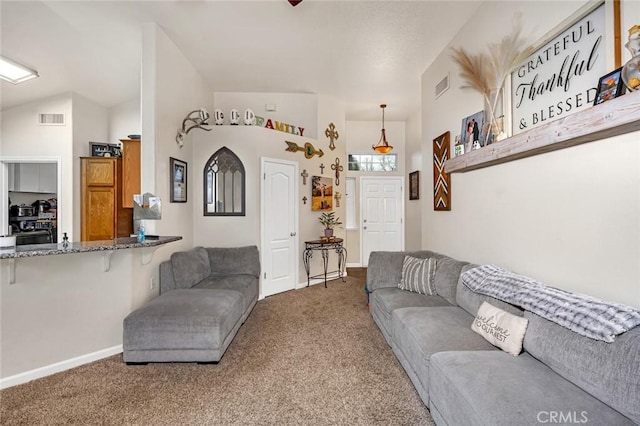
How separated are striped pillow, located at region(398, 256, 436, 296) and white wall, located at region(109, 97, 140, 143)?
15.8ft

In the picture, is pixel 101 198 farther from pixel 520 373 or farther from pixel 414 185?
pixel 414 185

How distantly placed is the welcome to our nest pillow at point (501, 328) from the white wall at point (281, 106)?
3.98 metres

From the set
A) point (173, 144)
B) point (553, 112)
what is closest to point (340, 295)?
point (173, 144)

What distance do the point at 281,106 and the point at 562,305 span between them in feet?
15.4

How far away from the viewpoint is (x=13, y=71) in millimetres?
3176

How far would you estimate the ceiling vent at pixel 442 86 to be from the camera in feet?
11.4

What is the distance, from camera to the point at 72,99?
174 inches

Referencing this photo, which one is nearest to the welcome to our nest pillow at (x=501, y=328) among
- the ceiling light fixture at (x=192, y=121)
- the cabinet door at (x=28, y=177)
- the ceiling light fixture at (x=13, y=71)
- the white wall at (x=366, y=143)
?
the ceiling light fixture at (x=192, y=121)

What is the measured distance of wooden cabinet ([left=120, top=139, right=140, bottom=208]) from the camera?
3.66 meters

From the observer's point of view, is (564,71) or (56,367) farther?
(56,367)

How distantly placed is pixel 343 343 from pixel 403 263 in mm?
1090

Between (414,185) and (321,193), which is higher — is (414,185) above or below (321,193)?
above

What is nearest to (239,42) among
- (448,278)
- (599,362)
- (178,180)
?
(178,180)

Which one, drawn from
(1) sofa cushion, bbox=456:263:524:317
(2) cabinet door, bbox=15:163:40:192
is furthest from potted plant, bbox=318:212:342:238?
(2) cabinet door, bbox=15:163:40:192
